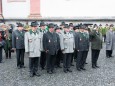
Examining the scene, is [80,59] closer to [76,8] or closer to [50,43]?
[50,43]

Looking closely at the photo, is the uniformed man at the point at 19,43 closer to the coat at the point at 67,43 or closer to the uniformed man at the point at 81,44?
the coat at the point at 67,43

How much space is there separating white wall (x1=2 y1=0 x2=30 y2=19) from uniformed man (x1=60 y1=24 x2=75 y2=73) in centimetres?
1308

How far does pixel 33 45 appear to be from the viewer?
9070mm

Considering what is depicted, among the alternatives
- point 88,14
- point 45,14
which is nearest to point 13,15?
point 45,14

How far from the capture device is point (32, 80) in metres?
8.73

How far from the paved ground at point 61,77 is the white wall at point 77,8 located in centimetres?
1161

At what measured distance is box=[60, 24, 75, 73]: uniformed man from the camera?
388 inches

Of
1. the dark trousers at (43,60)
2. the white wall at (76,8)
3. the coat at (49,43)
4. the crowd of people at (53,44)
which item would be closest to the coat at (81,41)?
the crowd of people at (53,44)

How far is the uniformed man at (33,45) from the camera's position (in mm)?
9031

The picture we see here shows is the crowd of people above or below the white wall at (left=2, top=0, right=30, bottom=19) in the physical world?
below

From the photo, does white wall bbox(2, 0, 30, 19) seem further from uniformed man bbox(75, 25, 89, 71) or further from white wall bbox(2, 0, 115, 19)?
uniformed man bbox(75, 25, 89, 71)

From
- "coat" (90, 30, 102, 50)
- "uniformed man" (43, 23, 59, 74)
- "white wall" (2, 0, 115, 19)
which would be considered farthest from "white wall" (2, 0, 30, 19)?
"uniformed man" (43, 23, 59, 74)

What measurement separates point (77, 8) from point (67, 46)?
1275cm

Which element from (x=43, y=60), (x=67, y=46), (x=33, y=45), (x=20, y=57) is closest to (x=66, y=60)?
(x=67, y=46)
